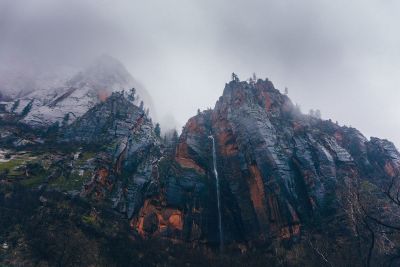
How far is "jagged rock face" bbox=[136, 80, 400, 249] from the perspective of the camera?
98.5 metres

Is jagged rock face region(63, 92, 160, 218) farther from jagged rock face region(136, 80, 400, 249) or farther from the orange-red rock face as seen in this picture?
jagged rock face region(136, 80, 400, 249)

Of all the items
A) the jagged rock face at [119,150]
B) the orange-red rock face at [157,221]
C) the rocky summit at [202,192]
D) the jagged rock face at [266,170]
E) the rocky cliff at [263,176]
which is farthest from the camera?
the jagged rock face at [119,150]

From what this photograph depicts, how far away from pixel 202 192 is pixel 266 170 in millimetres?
23053

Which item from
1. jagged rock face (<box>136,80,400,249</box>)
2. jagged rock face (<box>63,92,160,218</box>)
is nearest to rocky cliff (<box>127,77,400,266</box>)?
jagged rock face (<box>136,80,400,249</box>)

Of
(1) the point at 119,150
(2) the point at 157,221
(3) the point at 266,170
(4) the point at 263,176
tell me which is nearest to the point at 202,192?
(2) the point at 157,221

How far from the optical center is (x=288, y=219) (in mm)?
95250

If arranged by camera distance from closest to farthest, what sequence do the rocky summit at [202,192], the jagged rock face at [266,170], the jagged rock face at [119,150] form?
the rocky summit at [202,192] < the jagged rock face at [266,170] < the jagged rock face at [119,150]

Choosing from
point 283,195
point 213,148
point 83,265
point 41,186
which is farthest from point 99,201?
point 283,195

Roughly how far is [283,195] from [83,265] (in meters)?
59.0

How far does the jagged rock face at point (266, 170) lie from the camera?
98.5 m

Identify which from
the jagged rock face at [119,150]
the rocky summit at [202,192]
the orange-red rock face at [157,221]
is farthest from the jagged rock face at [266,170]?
the jagged rock face at [119,150]

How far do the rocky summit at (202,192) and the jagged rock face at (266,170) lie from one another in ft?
1.32

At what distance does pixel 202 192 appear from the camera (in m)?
112

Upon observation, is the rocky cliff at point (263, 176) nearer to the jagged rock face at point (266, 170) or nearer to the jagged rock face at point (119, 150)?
the jagged rock face at point (266, 170)
